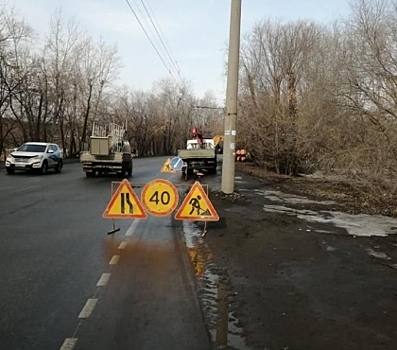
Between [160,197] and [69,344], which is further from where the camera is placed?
[160,197]

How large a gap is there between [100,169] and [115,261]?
18.8m

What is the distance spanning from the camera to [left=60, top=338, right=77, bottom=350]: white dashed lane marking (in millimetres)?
4023

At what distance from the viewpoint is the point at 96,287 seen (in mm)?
5816

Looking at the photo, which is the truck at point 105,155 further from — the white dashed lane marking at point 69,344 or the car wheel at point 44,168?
the white dashed lane marking at point 69,344

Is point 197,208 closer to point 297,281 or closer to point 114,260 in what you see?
point 114,260

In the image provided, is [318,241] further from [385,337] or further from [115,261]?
[385,337]

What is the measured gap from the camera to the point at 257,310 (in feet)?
16.7

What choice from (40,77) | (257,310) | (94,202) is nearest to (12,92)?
(40,77)

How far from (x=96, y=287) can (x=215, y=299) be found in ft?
4.86

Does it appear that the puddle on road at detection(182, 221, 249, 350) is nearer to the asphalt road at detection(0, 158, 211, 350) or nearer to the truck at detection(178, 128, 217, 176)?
the asphalt road at detection(0, 158, 211, 350)

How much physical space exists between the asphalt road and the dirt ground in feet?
1.32

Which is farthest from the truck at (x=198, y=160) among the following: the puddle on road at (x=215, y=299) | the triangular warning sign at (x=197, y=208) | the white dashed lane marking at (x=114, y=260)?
the white dashed lane marking at (x=114, y=260)

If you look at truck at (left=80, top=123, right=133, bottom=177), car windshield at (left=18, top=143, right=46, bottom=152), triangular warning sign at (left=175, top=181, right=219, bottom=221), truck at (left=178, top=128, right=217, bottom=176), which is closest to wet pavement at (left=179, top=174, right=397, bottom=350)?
triangular warning sign at (left=175, top=181, right=219, bottom=221)

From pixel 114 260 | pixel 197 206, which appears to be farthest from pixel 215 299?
pixel 197 206
